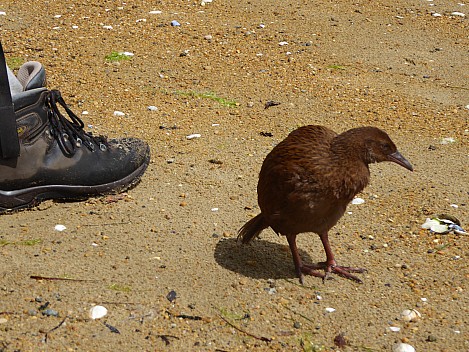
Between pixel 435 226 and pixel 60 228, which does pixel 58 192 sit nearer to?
pixel 60 228

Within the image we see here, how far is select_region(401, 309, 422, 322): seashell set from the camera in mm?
4090

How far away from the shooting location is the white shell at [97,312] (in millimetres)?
3914

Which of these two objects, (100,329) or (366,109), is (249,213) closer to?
(100,329)

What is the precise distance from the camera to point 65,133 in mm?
5152

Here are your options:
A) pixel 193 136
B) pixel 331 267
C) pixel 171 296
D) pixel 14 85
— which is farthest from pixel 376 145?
pixel 14 85

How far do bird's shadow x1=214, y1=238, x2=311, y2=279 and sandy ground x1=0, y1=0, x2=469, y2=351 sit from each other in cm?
1

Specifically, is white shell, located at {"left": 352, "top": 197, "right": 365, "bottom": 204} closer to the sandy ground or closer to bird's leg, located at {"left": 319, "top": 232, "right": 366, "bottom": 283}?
the sandy ground

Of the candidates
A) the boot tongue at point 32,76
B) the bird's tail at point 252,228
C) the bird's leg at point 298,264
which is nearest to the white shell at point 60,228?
the boot tongue at point 32,76

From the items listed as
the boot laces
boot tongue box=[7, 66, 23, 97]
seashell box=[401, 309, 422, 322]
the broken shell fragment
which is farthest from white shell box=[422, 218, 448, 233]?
boot tongue box=[7, 66, 23, 97]

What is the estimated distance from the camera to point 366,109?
276 inches

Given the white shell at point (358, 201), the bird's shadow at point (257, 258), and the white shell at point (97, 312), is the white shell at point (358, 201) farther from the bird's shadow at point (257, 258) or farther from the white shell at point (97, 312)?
the white shell at point (97, 312)

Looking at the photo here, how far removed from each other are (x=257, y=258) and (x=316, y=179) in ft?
2.50

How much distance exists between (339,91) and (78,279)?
3.88 m

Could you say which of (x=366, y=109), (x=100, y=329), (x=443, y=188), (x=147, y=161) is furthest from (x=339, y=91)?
(x=100, y=329)
